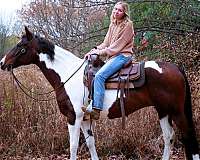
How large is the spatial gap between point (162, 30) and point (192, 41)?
72 cm

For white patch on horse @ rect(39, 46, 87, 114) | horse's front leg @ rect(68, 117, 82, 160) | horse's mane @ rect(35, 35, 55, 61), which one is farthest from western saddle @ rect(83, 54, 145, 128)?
horse's mane @ rect(35, 35, 55, 61)

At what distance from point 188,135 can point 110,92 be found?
124cm

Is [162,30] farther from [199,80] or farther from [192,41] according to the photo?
[199,80]

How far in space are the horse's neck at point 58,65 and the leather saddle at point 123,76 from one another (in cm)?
28

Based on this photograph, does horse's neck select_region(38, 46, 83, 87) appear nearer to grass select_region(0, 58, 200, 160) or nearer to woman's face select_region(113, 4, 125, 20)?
woman's face select_region(113, 4, 125, 20)

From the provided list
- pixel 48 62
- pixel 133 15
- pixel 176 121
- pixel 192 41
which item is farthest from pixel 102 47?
pixel 133 15

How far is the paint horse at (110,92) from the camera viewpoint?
477cm

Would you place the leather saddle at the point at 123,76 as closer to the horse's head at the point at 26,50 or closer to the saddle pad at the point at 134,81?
the saddle pad at the point at 134,81

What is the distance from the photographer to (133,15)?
771 centimetres

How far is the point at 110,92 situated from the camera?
4.90 m

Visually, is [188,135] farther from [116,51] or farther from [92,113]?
[116,51]

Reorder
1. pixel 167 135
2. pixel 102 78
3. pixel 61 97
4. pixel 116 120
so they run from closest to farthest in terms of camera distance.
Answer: pixel 102 78 → pixel 61 97 → pixel 167 135 → pixel 116 120

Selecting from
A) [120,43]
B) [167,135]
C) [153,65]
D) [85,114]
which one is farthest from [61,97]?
[167,135]

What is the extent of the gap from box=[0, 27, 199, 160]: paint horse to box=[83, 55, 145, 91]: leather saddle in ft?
0.28
